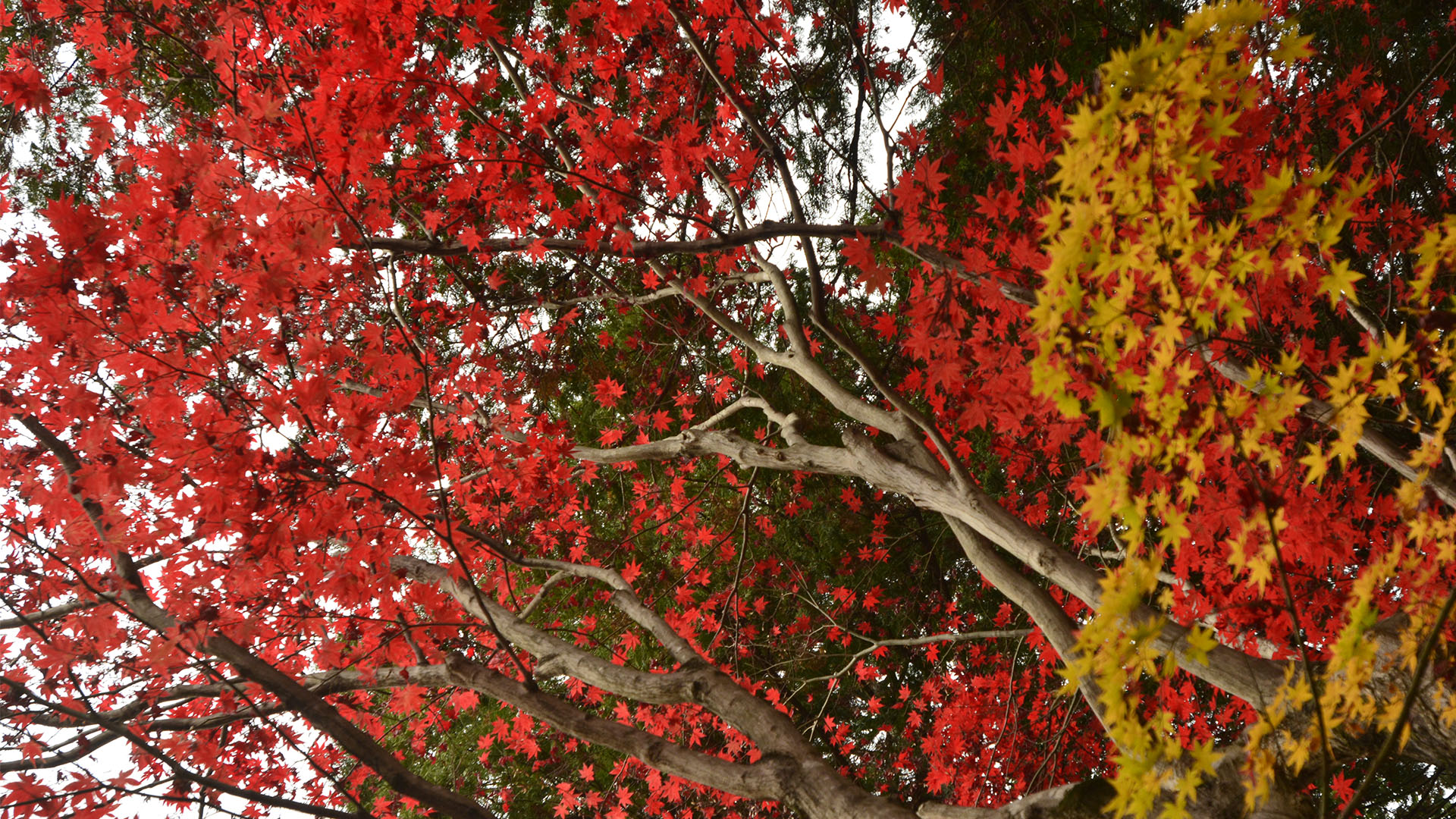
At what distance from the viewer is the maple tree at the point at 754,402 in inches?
66.5

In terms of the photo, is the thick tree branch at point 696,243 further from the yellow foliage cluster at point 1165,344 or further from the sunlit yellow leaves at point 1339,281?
the sunlit yellow leaves at point 1339,281

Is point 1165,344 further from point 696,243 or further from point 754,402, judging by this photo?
point 754,402

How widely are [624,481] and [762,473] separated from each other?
120cm

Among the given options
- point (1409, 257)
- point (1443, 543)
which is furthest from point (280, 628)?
point (1409, 257)

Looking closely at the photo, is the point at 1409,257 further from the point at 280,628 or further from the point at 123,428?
the point at 123,428

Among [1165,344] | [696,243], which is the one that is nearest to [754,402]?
[696,243]

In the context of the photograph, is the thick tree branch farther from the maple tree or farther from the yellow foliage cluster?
the yellow foliage cluster

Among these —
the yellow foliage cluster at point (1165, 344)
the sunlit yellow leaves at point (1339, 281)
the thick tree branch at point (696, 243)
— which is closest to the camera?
the yellow foliage cluster at point (1165, 344)

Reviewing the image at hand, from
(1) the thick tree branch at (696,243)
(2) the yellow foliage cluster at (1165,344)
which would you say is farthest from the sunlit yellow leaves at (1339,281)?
(1) the thick tree branch at (696,243)

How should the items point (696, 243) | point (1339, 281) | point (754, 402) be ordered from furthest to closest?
1. point (754, 402)
2. point (696, 243)
3. point (1339, 281)

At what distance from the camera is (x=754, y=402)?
4.42 meters

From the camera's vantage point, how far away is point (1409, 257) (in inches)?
163

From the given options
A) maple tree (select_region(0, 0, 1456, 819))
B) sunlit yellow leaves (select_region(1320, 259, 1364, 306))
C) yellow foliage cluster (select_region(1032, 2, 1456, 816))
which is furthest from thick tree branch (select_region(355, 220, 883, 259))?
sunlit yellow leaves (select_region(1320, 259, 1364, 306))

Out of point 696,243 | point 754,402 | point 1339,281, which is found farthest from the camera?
point 754,402
